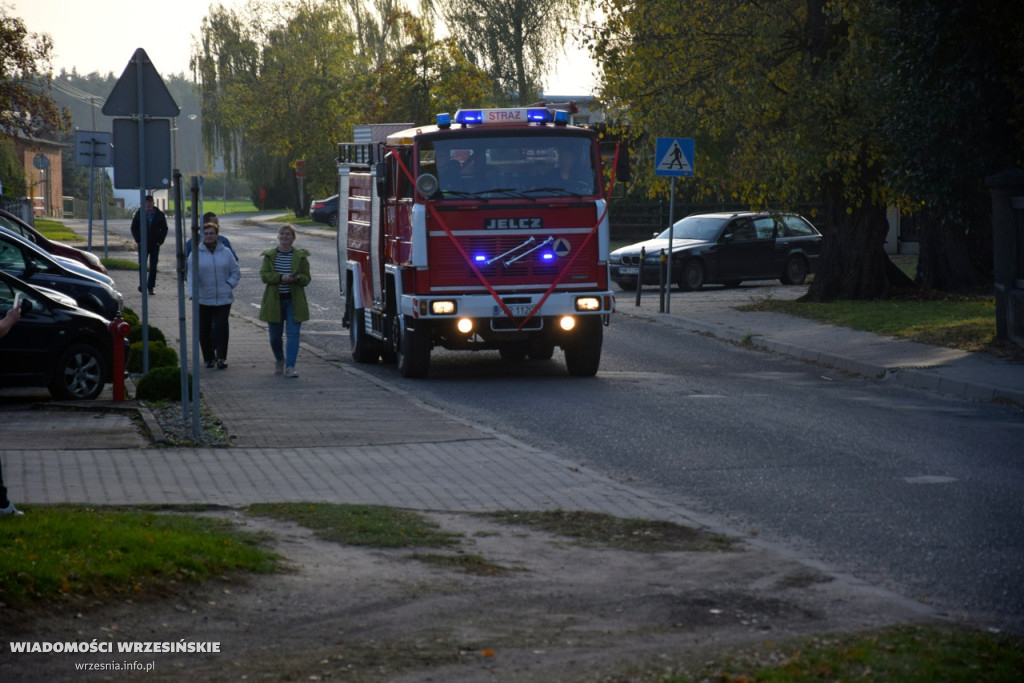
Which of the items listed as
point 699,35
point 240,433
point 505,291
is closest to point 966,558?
point 240,433

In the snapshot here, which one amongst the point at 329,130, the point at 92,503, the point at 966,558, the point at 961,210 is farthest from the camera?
the point at 329,130

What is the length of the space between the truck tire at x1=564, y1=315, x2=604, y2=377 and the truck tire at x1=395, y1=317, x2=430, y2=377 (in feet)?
5.28

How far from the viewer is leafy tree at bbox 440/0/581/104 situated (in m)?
56.4

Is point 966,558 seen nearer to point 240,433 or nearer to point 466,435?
point 466,435

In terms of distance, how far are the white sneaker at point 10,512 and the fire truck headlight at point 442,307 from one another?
8218 millimetres

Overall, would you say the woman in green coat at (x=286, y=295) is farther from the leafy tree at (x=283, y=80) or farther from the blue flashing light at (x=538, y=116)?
the leafy tree at (x=283, y=80)

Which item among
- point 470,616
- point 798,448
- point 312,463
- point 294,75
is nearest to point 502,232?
point 798,448

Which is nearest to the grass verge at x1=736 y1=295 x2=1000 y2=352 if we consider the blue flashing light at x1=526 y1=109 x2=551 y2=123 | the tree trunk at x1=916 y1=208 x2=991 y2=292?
the tree trunk at x1=916 y1=208 x2=991 y2=292

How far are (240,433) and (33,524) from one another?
4749mm

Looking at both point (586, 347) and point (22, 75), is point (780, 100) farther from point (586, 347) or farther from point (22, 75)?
point (22, 75)

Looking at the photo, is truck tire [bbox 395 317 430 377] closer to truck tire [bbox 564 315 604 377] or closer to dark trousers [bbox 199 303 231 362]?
truck tire [bbox 564 315 604 377]

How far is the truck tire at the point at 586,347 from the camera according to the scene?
16.5m

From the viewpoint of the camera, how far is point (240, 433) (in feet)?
40.2

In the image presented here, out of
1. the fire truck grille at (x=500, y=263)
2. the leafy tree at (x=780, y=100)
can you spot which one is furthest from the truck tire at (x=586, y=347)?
the leafy tree at (x=780, y=100)
